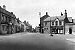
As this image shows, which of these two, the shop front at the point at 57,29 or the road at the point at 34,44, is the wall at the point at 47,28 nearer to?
the shop front at the point at 57,29

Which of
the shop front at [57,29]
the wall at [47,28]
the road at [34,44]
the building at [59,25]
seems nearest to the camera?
the road at [34,44]

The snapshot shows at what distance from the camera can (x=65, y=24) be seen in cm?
5388

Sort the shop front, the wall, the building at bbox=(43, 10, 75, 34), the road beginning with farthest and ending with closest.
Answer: the wall → the shop front → the building at bbox=(43, 10, 75, 34) → the road

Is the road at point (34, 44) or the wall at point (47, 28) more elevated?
the wall at point (47, 28)

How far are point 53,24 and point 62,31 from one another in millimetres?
5868

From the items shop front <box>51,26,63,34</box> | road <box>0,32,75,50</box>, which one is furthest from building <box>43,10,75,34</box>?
road <box>0,32,75,50</box>

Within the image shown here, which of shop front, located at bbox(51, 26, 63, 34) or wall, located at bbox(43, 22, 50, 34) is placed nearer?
shop front, located at bbox(51, 26, 63, 34)

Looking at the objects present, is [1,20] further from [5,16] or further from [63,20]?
[63,20]

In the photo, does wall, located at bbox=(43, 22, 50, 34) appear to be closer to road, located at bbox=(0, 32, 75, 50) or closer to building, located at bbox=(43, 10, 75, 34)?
building, located at bbox=(43, 10, 75, 34)

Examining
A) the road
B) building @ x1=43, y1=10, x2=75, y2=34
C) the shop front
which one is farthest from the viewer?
the shop front

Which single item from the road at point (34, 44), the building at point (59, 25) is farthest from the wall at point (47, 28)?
the road at point (34, 44)

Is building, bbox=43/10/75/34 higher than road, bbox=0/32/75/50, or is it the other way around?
building, bbox=43/10/75/34

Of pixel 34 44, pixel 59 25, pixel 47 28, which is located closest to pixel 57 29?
pixel 59 25

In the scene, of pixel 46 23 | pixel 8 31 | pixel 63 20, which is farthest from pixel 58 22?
pixel 8 31
